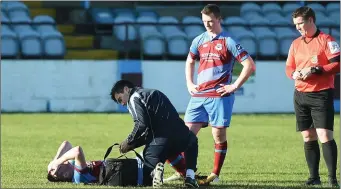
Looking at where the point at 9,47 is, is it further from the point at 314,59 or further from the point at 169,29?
the point at 314,59

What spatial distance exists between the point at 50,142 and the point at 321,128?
721cm

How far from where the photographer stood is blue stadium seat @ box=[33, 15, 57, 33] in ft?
88.4

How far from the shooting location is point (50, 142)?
1623 centimetres

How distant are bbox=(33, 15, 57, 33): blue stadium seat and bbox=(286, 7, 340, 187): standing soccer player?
56.1ft

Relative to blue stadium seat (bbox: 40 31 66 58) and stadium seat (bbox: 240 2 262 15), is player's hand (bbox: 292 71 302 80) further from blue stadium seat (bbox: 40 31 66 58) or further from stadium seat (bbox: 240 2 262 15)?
stadium seat (bbox: 240 2 262 15)

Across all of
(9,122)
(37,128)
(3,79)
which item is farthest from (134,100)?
(3,79)

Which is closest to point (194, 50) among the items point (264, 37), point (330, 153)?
point (330, 153)

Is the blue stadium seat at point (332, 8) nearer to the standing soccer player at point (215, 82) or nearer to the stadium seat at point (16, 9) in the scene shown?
the stadium seat at point (16, 9)

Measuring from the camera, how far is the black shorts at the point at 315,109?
1002 cm

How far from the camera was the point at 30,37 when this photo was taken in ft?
86.5

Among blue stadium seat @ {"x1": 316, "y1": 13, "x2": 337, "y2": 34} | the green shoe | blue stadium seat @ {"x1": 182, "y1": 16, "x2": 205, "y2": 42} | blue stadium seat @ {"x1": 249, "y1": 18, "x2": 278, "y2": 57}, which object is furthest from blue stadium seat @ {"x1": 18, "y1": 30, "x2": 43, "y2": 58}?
the green shoe

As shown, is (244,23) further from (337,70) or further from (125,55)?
(337,70)

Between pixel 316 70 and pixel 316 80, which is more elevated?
pixel 316 70

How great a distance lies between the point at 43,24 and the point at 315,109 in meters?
17.7
